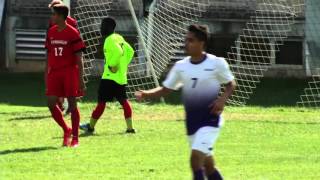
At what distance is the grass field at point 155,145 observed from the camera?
855 cm

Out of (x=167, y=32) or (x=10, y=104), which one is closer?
(x=10, y=104)

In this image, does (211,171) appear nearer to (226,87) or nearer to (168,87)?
(226,87)

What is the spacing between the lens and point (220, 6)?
22703mm

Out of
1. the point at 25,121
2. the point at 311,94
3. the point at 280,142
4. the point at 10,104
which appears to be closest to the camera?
the point at 280,142

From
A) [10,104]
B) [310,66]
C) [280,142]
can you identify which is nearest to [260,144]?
[280,142]

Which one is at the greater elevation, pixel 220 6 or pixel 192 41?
pixel 192 41

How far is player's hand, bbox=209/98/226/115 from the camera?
675 centimetres

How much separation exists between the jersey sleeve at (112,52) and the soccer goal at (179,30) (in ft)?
16.6

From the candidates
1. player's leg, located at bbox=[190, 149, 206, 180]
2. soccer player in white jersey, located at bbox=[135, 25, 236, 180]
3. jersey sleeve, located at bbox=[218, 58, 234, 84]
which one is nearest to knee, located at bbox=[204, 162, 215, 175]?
soccer player in white jersey, located at bbox=[135, 25, 236, 180]

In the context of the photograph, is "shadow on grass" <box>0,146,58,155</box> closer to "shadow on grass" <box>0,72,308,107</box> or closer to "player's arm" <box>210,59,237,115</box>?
"player's arm" <box>210,59,237,115</box>

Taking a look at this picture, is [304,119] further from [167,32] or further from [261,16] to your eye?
[261,16]

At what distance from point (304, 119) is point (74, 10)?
9895mm

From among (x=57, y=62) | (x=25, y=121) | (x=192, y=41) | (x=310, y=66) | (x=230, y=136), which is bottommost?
(x=310, y=66)

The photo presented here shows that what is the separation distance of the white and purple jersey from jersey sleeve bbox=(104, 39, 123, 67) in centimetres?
501
